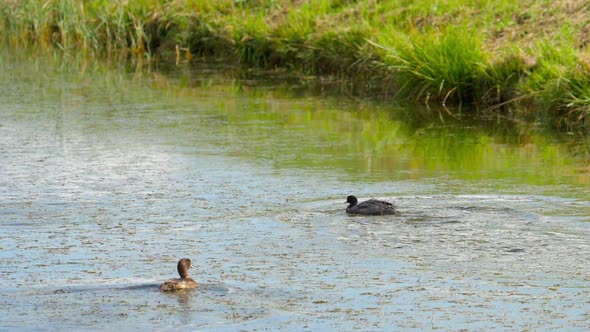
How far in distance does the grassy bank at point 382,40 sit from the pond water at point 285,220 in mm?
610

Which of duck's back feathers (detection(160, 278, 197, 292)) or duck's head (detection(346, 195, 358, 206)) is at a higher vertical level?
duck's head (detection(346, 195, 358, 206))

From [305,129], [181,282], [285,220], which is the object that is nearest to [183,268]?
[181,282]

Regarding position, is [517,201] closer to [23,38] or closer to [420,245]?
[420,245]

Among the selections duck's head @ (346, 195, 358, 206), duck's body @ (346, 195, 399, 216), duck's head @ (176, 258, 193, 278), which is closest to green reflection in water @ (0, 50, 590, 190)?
duck's head @ (346, 195, 358, 206)

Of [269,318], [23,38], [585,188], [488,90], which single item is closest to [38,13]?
[23,38]

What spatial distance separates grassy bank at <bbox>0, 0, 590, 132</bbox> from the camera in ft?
40.4

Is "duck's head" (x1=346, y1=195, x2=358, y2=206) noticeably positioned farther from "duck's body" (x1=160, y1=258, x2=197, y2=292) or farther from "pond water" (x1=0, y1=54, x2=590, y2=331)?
"duck's body" (x1=160, y1=258, x2=197, y2=292)

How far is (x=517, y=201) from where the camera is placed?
8.18 m

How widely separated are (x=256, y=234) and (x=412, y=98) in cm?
646

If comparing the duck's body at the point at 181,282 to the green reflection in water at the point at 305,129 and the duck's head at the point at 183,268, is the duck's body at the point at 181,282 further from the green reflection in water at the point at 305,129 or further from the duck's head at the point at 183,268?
the green reflection in water at the point at 305,129

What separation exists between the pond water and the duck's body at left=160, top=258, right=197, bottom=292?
0.09m

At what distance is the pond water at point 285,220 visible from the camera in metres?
5.75

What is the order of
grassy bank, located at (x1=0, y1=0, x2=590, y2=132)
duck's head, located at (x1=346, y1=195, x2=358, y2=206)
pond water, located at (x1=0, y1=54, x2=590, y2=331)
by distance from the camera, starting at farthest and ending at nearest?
grassy bank, located at (x1=0, y1=0, x2=590, y2=132)
duck's head, located at (x1=346, y1=195, x2=358, y2=206)
pond water, located at (x1=0, y1=54, x2=590, y2=331)

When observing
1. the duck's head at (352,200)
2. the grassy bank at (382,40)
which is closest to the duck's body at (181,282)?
the duck's head at (352,200)
